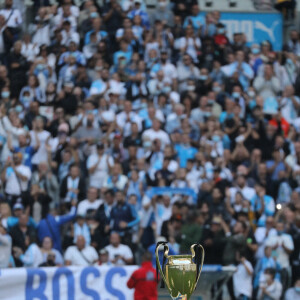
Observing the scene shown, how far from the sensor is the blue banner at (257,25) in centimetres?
1914

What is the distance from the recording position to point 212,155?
14961 mm

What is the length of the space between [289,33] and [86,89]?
217 inches

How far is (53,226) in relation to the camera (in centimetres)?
1338

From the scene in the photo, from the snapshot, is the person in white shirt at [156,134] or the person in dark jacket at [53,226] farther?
the person in white shirt at [156,134]

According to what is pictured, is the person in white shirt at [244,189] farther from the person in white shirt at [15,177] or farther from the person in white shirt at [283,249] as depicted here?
the person in white shirt at [15,177]

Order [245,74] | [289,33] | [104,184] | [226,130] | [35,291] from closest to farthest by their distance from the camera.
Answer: [35,291] → [104,184] → [226,130] → [245,74] → [289,33]

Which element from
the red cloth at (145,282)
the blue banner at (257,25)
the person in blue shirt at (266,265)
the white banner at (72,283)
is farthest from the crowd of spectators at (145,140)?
the red cloth at (145,282)

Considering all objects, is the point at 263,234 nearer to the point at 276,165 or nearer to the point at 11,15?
the point at 276,165

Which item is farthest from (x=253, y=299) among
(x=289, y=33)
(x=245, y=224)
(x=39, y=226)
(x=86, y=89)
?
(x=289, y=33)

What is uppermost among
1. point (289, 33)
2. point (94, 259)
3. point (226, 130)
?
point (289, 33)

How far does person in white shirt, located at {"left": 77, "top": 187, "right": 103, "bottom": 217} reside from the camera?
13.6 m

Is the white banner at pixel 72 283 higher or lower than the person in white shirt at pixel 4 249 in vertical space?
lower

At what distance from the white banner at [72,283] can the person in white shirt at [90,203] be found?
5.38ft

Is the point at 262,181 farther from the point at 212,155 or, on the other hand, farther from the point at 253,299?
the point at 253,299
